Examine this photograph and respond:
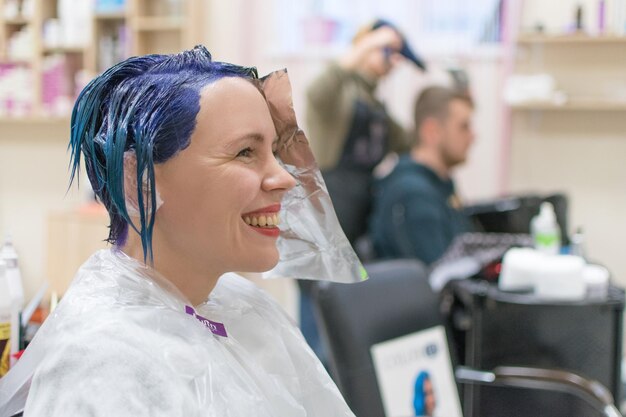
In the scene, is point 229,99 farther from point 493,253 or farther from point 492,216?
point 492,216

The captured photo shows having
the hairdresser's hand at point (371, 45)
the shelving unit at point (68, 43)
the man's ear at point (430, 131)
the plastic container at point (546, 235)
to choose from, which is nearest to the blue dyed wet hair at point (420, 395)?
the plastic container at point (546, 235)

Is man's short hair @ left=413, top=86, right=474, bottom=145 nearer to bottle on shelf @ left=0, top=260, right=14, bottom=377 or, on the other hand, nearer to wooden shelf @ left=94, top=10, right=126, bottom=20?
wooden shelf @ left=94, top=10, right=126, bottom=20

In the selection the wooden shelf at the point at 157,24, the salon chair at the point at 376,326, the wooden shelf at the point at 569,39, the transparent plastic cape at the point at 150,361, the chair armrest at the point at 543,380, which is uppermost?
the wooden shelf at the point at 157,24

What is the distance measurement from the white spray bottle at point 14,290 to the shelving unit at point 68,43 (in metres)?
3.14

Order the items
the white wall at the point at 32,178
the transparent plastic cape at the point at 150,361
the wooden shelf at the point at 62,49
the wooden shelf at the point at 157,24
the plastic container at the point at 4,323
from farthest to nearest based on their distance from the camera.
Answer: the white wall at the point at 32,178, the wooden shelf at the point at 62,49, the wooden shelf at the point at 157,24, the plastic container at the point at 4,323, the transparent plastic cape at the point at 150,361

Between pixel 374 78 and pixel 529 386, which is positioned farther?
pixel 374 78

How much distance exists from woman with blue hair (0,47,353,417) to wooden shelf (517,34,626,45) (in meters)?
2.97

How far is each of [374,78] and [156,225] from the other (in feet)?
7.62

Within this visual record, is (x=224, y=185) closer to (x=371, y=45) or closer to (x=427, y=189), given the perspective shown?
(x=427, y=189)

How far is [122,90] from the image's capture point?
0.94m

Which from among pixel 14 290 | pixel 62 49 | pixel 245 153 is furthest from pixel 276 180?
pixel 62 49

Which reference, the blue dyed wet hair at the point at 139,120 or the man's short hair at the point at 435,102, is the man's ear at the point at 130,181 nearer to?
the blue dyed wet hair at the point at 139,120

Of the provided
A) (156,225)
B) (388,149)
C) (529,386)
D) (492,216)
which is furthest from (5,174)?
(156,225)

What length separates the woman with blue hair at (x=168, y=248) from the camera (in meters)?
0.83
